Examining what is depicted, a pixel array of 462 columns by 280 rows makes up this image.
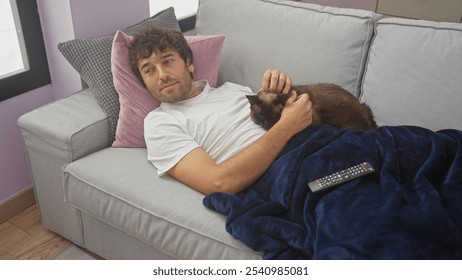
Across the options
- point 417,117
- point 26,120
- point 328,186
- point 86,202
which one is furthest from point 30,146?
point 417,117

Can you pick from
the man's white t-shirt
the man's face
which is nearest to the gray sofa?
the man's white t-shirt

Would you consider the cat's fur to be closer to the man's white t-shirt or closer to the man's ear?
the man's white t-shirt

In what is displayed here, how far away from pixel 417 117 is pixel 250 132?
0.60 meters

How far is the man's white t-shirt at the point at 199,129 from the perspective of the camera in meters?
1.37

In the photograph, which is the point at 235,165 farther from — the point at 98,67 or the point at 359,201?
the point at 98,67

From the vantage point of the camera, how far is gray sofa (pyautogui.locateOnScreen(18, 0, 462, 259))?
1328 mm

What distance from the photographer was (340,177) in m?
1.19

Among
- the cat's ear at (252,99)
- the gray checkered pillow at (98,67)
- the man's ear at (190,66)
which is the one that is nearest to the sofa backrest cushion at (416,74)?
the cat's ear at (252,99)

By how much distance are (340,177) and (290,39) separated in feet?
2.47

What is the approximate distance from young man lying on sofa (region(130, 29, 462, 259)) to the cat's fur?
42mm

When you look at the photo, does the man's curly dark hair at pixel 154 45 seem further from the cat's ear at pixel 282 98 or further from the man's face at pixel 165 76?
the cat's ear at pixel 282 98

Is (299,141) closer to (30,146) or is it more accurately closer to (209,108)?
(209,108)

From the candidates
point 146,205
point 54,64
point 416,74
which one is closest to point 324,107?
point 416,74

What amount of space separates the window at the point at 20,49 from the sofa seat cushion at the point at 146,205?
0.54 m
